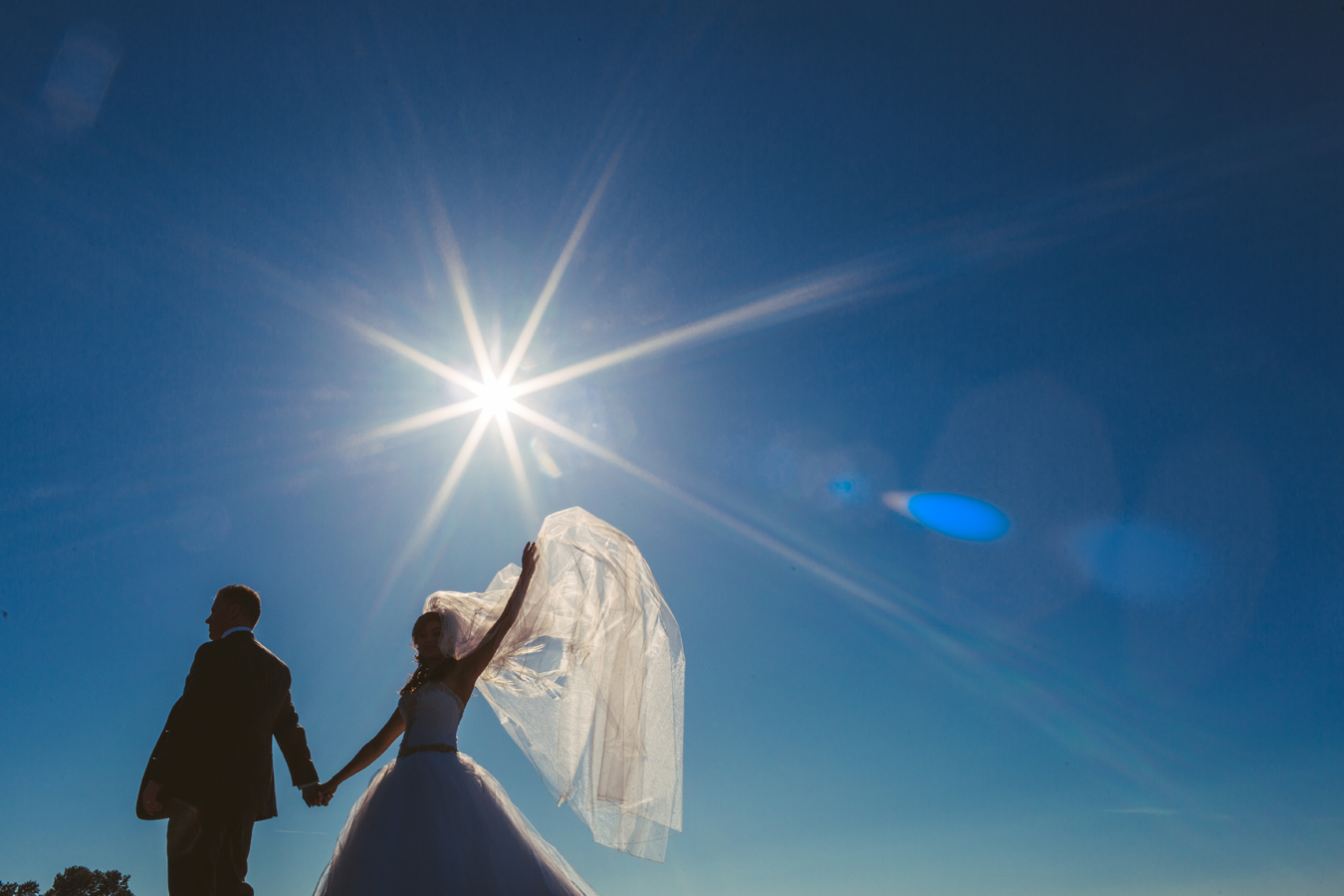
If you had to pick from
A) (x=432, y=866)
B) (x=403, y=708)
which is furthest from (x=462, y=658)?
(x=432, y=866)

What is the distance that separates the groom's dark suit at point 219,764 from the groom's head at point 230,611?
0.10 m

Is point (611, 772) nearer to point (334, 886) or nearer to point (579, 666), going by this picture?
point (579, 666)

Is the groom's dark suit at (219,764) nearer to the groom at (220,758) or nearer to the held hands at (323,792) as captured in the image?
the groom at (220,758)

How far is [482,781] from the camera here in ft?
16.9

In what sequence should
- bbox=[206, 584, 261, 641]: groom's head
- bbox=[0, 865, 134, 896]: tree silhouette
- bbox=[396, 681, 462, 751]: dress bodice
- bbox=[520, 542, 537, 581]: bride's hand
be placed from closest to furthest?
bbox=[206, 584, 261, 641]: groom's head < bbox=[396, 681, 462, 751]: dress bodice < bbox=[520, 542, 537, 581]: bride's hand < bbox=[0, 865, 134, 896]: tree silhouette

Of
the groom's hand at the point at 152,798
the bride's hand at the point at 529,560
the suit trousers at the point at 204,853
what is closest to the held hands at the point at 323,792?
the suit trousers at the point at 204,853

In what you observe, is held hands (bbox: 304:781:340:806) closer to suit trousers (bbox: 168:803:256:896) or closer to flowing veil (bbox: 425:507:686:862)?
suit trousers (bbox: 168:803:256:896)

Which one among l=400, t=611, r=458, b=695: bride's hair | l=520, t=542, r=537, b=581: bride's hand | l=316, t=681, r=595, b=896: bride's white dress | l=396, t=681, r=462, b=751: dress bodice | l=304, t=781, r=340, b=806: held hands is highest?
l=520, t=542, r=537, b=581: bride's hand

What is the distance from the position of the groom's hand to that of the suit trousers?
9 centimetres

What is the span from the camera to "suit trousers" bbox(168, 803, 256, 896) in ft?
13.7

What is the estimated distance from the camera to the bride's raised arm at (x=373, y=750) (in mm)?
5586

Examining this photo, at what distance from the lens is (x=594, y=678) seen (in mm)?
6270

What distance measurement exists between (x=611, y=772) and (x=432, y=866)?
177cm

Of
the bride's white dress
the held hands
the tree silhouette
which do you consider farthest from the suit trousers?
the tree silhouette
